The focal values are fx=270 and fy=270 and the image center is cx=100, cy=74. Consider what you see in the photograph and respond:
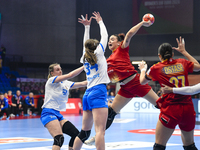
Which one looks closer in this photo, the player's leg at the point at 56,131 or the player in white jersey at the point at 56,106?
the player's leg at the point at 56,131

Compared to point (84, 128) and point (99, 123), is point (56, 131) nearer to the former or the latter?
point (84, 128)

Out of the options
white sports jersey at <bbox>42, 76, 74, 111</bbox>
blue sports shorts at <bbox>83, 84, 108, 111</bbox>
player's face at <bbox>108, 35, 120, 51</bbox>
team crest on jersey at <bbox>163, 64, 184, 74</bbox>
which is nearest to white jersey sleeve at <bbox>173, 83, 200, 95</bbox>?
team crest on jersey at <bbox>163, 64, 184, 74</bbox>

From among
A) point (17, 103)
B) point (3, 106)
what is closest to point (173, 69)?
point (3, 106)

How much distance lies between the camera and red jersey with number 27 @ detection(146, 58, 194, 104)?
3484 mm

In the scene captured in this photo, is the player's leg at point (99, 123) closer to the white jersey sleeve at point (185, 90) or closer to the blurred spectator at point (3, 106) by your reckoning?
the white jersey sleeve at point (185, 90)

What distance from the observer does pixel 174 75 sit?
3.49m

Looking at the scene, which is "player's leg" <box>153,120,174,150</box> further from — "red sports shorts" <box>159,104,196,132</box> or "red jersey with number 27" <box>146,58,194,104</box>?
"red jersey with number 27" <box>146,58,194,104</box>

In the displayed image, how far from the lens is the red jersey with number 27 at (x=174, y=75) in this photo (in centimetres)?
348

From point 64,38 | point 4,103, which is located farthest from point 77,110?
point 64,38

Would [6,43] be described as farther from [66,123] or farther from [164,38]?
[66,123]

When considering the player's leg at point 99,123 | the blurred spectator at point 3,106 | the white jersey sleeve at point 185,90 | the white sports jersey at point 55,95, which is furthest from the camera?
the blurred spectator at point 3,106

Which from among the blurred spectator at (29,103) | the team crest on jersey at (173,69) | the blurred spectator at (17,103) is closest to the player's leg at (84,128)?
the team crest on jersey at (173,69)

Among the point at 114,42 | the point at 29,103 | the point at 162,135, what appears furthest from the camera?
the point at 29,103

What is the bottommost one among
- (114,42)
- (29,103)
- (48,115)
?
(29,103)
